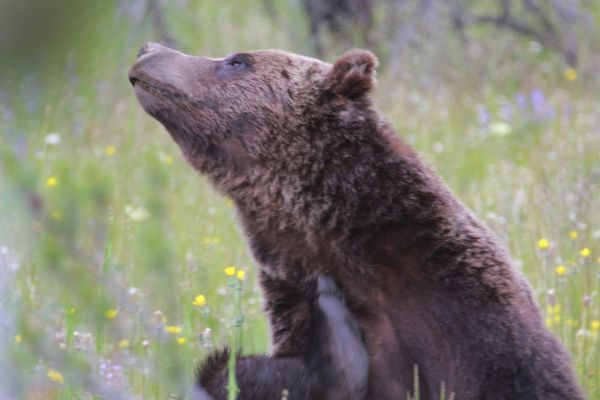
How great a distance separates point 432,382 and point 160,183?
3.97 feet

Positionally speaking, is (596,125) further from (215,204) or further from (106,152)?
(106,152)

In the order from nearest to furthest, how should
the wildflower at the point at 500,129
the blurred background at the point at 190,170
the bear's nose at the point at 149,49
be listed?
the blurred background at the point at 190,170 → the bear's nose at the point at 149,49 → the wildflower at the point at 500,129

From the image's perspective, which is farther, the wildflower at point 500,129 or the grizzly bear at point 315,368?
the wildflower at point 500,129

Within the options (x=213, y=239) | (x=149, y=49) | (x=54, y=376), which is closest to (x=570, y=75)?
(x=213, y=239)

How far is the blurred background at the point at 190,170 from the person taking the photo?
176cm

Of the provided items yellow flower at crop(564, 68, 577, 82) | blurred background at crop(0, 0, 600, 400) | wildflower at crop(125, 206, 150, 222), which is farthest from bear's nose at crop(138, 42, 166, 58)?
yellow flower at crop(564, 68, 577, 82)

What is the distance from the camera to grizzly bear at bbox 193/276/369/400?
2.67 meters

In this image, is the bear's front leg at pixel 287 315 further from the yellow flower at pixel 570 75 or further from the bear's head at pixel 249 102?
the yellow flower at pixel 570 75

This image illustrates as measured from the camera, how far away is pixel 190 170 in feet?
20.6

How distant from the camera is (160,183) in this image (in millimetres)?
1896

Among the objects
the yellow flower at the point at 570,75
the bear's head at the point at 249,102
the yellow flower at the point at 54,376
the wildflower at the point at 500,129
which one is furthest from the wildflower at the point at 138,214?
the yellow flower at the point at 570,75

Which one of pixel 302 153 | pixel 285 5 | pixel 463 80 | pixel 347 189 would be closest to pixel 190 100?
pixel 302 153

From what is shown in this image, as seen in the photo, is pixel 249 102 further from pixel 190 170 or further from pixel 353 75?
pixel 190 170

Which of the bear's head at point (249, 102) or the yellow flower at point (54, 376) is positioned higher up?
the bear's head at point (249, 102)
